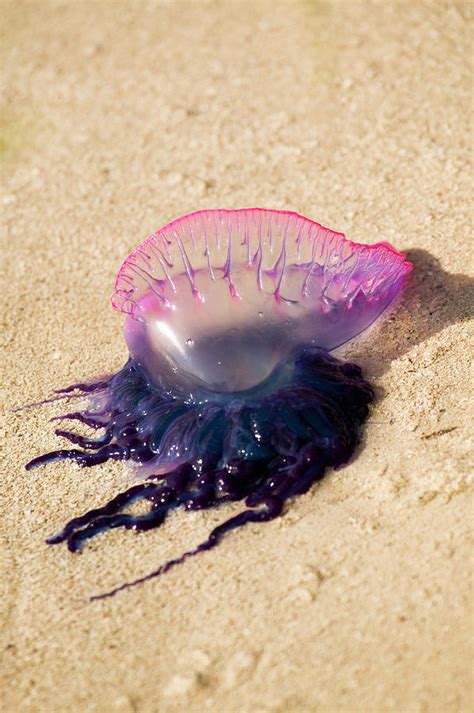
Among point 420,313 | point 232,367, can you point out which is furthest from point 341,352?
point 232,367

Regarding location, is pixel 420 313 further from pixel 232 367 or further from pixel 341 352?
pixel 232 367

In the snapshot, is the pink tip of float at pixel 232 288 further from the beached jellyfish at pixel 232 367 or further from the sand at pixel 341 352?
the sand at pixel 341 352

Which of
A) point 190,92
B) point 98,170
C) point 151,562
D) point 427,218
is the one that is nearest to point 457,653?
point 151,562

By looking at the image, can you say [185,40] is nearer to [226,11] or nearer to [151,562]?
[226,11]

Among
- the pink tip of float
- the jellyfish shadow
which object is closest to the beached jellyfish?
the pink tip of float

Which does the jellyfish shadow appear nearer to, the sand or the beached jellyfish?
the sand
